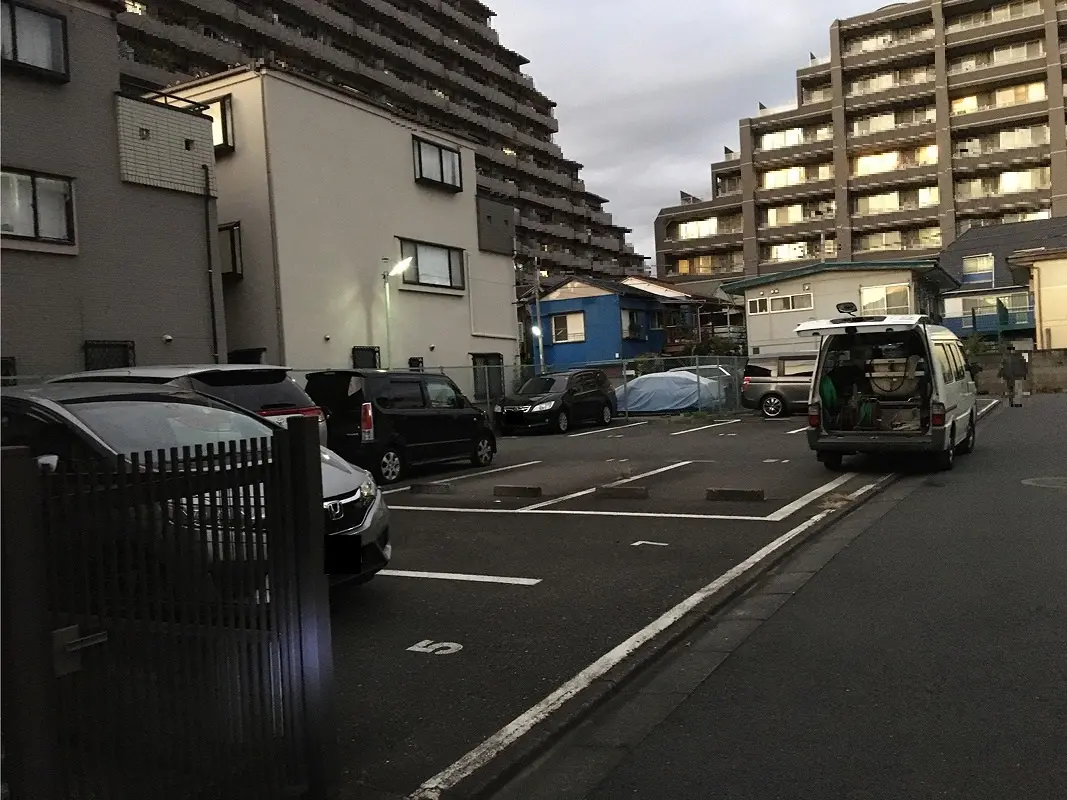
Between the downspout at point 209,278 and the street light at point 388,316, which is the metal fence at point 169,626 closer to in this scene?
the downspout at point 209,278

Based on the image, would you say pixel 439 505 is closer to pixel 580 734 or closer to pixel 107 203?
pixel 580 734

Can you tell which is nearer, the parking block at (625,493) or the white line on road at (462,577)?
the white line on road at (462,577)

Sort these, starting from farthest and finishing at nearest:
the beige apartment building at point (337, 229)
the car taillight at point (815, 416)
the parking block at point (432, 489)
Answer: the beige apartment building at point (337, 229), the car taillight at point (815, 416), the parking block at point (432, 489)

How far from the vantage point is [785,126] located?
220ft

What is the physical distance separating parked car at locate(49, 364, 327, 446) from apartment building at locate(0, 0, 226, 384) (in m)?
6.24

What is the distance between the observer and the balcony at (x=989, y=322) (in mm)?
47250

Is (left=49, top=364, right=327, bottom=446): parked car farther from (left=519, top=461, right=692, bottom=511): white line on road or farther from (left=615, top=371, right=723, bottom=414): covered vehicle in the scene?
(left=615, top=371, right=723, bottom=414): covered vehicle

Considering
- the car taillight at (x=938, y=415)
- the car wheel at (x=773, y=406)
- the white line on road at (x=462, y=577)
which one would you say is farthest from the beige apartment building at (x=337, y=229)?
the car taillight at (x=938, y=415)

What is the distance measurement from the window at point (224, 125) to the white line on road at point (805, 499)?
15.2 meters

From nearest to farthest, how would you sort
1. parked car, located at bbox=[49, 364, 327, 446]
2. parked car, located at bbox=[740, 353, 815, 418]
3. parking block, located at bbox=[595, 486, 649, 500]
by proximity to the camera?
parked car, located at bbox=[49, 364, 327, 446] < parking block, located at bbox=[595, 486, 649, 500] < parked car, located at bbox=[740, 353, 815, 418]

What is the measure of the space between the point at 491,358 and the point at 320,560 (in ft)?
76.3

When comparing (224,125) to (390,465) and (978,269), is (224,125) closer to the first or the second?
(390,465)

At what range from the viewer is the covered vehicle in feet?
82.7

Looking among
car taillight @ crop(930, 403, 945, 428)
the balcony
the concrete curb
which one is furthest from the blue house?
the concrete curb
